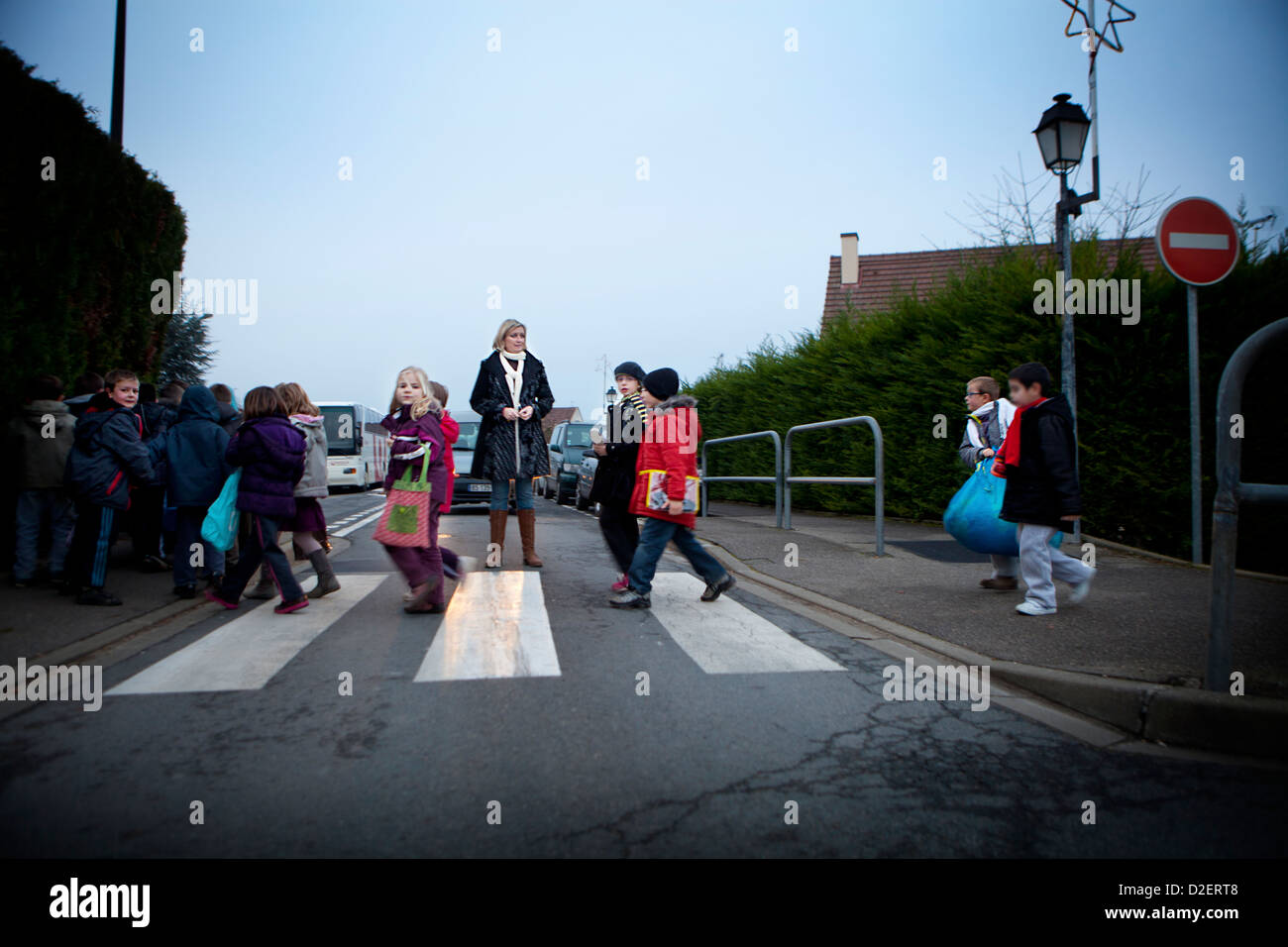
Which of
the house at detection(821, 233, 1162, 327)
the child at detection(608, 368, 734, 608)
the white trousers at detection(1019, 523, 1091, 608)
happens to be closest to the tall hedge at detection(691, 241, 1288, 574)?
the white trousers at detection(1019, 523, 1091, 608)

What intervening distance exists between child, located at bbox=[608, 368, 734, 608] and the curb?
6.81 ft

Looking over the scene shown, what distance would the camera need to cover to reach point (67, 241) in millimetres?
7246

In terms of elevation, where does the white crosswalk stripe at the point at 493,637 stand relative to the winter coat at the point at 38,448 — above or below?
below

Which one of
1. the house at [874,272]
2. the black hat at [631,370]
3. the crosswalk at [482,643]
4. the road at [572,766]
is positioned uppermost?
the house at [874,272]

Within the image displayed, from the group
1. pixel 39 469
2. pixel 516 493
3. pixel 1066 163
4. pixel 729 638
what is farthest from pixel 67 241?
pixel 1066 163

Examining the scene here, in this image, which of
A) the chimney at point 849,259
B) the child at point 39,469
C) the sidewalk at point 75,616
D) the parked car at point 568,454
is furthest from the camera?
the chimney at point 849,259

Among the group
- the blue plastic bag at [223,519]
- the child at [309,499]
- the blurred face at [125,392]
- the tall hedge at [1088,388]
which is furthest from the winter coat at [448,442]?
the tall hedge at [1088,388]

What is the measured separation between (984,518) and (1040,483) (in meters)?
0.64

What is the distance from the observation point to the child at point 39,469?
6215mm

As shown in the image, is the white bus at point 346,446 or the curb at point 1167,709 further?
the white bus at point 346,446

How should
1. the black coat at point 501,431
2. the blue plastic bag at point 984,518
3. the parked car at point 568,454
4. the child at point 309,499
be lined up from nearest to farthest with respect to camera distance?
the blue plastic bag at point 984,518 → the child at point 309,499 → the black coat at point 501,431 → the parked car at point 568,454

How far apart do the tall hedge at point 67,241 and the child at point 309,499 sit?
248 centimetres

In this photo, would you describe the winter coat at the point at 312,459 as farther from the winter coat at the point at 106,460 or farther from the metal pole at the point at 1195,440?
the metal pole at the point at 1195,440
